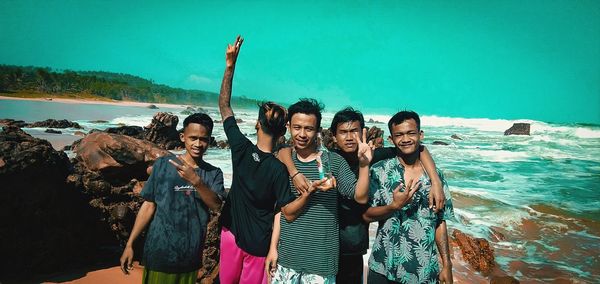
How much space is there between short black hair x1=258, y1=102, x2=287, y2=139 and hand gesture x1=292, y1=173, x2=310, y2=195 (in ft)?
1.58

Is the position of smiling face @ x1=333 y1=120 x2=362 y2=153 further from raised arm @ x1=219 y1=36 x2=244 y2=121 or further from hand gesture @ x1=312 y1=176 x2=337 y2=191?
raised arm @ x1=219 y1=36 x2=244 y2=121

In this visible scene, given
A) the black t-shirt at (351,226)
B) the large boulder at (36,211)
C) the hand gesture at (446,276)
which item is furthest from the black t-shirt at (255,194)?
the large boulder at (36,211)

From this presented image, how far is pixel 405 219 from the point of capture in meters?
2.83

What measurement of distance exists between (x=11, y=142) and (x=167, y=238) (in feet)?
7.02

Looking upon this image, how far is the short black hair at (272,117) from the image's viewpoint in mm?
2719

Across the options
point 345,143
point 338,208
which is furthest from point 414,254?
point 345,143

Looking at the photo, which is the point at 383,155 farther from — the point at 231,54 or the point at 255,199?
the point at 231,54

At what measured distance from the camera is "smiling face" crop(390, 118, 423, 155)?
2.89 m

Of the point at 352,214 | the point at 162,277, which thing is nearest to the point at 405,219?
the point at 352,214

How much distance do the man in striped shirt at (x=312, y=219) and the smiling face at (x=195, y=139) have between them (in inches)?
31.6

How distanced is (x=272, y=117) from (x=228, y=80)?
0.66m

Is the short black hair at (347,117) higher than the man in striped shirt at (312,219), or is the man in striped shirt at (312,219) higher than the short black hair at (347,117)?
the short black hair at (347,117)

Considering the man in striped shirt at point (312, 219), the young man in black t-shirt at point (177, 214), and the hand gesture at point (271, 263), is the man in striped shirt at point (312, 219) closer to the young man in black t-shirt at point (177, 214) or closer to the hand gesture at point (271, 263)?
the hand gesture at point (271, 263)

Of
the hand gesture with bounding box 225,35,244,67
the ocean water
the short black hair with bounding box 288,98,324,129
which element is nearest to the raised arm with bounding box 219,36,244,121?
the hand gesture with bounding box 225,35,244,67
